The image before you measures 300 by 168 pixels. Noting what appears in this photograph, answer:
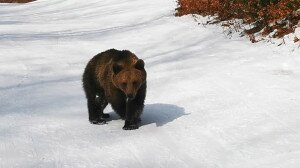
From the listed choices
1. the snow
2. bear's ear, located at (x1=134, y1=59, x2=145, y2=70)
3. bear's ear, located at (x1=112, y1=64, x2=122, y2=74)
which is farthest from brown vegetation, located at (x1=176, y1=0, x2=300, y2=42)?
bear's ear, located at (x1=112, y1=64, x2=122, y2=74)

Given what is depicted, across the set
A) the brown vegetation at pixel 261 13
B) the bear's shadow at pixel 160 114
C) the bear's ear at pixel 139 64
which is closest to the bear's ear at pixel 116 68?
the bear's ear at pixel 139 64

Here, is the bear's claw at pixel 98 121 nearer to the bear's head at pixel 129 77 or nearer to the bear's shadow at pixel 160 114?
the bear's shadow at pixel 160 114

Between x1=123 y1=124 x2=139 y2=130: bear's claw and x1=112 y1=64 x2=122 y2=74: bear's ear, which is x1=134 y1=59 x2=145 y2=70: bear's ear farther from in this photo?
x1=123 y1=124 x2=139 y2=130: bear's claw

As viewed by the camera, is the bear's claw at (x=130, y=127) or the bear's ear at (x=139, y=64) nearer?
the bear's ear at (x=139, y=64)

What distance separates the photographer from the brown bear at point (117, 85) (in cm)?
545

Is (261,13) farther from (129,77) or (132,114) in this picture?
(129,77)

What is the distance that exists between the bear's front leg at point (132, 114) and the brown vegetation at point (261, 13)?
4946mm

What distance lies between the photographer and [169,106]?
276 inches

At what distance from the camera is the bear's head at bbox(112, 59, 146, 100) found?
5406 millimetres

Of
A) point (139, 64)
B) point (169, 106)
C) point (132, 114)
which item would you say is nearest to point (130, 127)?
point (132, 114)

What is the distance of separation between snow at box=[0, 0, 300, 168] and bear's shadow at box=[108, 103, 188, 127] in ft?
0.05

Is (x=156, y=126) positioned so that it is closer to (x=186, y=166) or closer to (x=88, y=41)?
(x=186, y=166)

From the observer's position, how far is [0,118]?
670 centimetres

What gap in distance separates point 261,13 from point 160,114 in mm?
4851
